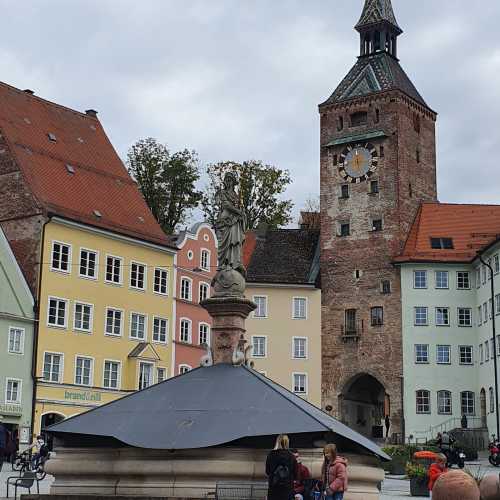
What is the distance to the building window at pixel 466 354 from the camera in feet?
209

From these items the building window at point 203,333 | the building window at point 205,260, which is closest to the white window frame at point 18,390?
the building window at point 203,333

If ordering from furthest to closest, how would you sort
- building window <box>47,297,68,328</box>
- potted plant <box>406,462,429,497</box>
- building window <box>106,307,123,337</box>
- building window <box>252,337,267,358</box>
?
1. building window <box>252,337,267,358</box>
2. building window <box>106,307,123,337</box>
3. building window <box>47,297,68,328</box>
4. potted plant <box>406,462,429,497</box>

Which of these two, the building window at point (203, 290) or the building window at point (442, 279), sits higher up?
the building window at point (442, 279)

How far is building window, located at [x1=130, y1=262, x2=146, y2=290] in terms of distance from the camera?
176 ft

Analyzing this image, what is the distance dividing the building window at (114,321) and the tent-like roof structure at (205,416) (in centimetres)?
3218

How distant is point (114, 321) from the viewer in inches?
2055

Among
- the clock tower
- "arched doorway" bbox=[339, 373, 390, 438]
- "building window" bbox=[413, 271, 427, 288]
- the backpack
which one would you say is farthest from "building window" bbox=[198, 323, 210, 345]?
the backpack

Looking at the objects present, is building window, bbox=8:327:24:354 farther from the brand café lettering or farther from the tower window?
the tower window

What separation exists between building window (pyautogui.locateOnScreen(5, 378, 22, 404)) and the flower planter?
2508 cm

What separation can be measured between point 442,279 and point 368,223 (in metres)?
6.09

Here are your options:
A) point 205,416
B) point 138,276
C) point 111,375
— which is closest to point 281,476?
point 205,416

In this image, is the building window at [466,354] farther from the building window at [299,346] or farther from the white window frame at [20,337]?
the white window frame at [20,337]

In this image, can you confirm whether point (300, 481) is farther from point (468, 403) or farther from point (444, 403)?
point (468, 403)

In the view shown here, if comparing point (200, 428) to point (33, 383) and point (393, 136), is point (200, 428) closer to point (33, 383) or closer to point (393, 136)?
point (33, 383)
